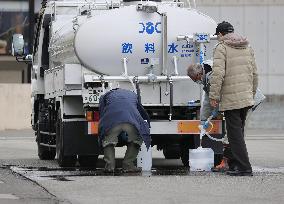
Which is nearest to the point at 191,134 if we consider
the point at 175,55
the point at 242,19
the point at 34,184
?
the point at 175,55

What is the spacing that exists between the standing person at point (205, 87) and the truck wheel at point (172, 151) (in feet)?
6.18

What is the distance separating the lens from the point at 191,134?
53.2ft

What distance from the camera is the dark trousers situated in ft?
47.8

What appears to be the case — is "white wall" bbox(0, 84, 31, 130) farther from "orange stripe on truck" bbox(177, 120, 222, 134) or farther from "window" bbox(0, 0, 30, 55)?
"orange stripe on truck" bbox(177, 120, 222, 134)

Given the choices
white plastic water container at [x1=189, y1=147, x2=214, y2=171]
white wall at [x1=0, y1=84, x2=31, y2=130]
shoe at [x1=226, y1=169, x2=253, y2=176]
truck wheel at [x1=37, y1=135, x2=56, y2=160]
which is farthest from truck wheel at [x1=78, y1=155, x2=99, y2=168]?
Answer: white wall at [x1=0, y1=84, x2=31, y2=130]

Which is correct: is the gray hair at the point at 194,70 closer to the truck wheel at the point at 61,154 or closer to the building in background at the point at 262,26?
the truck wheel at the point at 61,154

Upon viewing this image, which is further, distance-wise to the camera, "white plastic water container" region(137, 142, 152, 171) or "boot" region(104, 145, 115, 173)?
"white plastic water container" region(137, 142, 152, 171)

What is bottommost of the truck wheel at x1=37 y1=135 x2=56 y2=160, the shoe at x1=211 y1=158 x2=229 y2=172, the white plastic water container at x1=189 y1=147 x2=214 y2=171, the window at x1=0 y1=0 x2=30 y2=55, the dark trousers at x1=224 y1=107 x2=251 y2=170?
the truck wheel at x1=37 y1=135 x2=56 y2=160

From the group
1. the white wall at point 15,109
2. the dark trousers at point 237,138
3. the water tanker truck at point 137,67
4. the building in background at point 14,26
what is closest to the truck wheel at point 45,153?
the water tanker truck at point 137,67

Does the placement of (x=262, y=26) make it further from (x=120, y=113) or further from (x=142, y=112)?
(x=120, y=113)

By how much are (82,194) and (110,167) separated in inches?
145

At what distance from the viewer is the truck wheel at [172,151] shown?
1774 centimetres

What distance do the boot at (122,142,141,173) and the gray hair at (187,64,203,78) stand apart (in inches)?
47.9

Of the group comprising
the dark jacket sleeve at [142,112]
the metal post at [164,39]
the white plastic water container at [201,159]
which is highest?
the metal post at [164,39]
